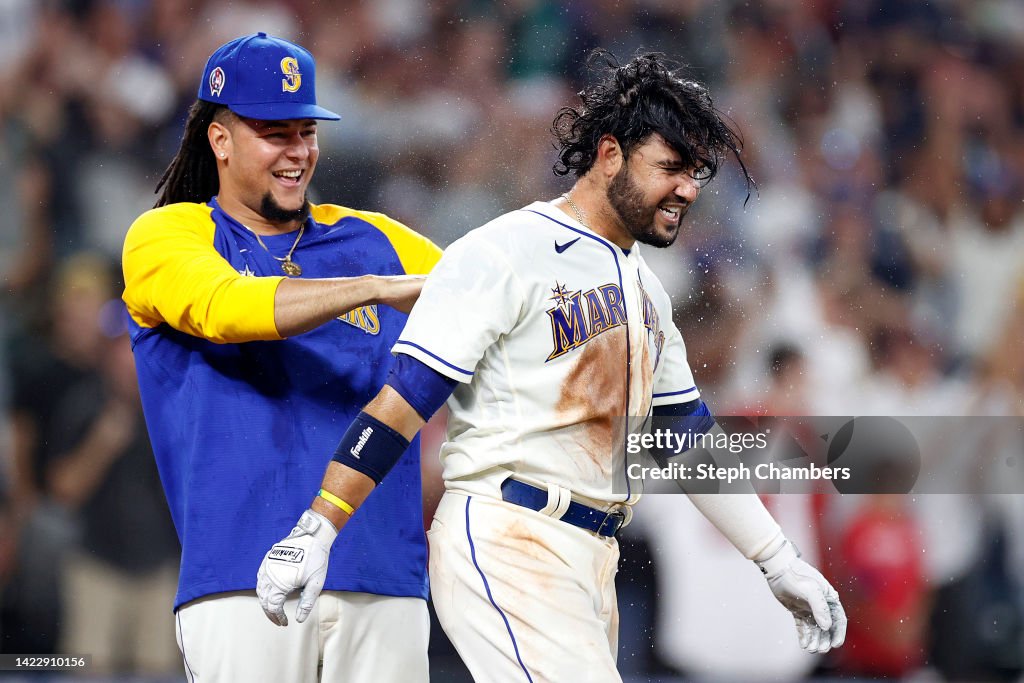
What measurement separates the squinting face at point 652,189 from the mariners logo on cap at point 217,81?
103 cm

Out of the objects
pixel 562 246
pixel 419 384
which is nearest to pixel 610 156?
pixel 562 246

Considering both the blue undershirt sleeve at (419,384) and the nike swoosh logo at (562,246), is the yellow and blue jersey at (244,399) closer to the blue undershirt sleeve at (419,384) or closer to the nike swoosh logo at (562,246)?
the blue undershirt sleeve at (419,384)

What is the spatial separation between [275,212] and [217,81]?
37 centimetres

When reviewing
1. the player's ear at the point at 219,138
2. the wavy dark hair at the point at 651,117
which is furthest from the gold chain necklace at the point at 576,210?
the player's ear at the point at 219,138

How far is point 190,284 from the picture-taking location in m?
2.89

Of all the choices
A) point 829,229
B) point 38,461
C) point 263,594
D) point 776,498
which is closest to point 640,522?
point 776,498

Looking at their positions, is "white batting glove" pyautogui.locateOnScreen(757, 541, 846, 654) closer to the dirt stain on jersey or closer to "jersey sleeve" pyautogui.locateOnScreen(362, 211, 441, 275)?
the dirt stain on jersey

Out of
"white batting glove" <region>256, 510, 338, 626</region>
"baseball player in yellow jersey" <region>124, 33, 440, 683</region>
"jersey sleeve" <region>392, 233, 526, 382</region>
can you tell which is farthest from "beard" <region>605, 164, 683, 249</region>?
"white batting glove" <region>256, 510, 338, 626</region>

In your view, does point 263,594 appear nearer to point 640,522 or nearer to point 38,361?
point 640,522

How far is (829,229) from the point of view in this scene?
6.36m

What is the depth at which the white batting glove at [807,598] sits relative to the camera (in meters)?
3.18

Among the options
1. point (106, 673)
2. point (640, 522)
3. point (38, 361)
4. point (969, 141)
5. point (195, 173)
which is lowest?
point (106, 673)

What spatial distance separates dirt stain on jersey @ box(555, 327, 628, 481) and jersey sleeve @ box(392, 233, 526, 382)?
0.19 m

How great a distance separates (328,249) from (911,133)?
449 centimetres
